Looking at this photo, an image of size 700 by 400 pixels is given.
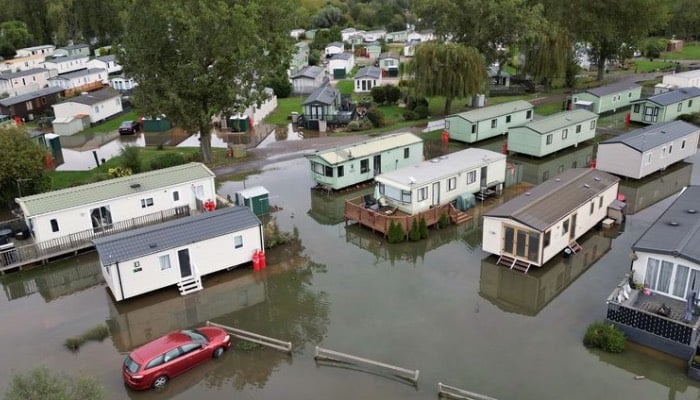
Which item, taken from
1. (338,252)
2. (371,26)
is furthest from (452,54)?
(371,26)

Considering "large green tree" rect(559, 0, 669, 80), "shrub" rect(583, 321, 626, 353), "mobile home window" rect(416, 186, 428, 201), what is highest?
"large green tree" rect(559, 0, 669, 80)

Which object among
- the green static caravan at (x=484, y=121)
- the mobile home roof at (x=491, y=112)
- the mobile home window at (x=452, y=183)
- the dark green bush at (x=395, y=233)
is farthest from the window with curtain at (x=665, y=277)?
the mobile home roof at (x=491, y=112)

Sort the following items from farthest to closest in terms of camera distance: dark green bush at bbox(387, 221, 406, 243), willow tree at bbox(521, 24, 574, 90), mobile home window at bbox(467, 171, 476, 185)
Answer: willow tree at bbox(521, 24, 574, 90), mobile home window at bbox(467, 171, 476, 185), dark green bush at bbox(387, 221, 406, 243)

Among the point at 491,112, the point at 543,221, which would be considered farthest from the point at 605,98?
the point at 543,221

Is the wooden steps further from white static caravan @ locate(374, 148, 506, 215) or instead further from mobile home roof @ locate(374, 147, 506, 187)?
mobile home roof @ locate(374, 147, 506, 187)

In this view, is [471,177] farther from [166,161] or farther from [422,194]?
[166,161]

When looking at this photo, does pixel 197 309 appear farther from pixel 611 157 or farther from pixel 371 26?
pixel 371 26

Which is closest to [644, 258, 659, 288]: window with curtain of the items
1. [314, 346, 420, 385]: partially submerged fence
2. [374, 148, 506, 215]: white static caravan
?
[314, 346, 420, 385]: partially submerged fence
